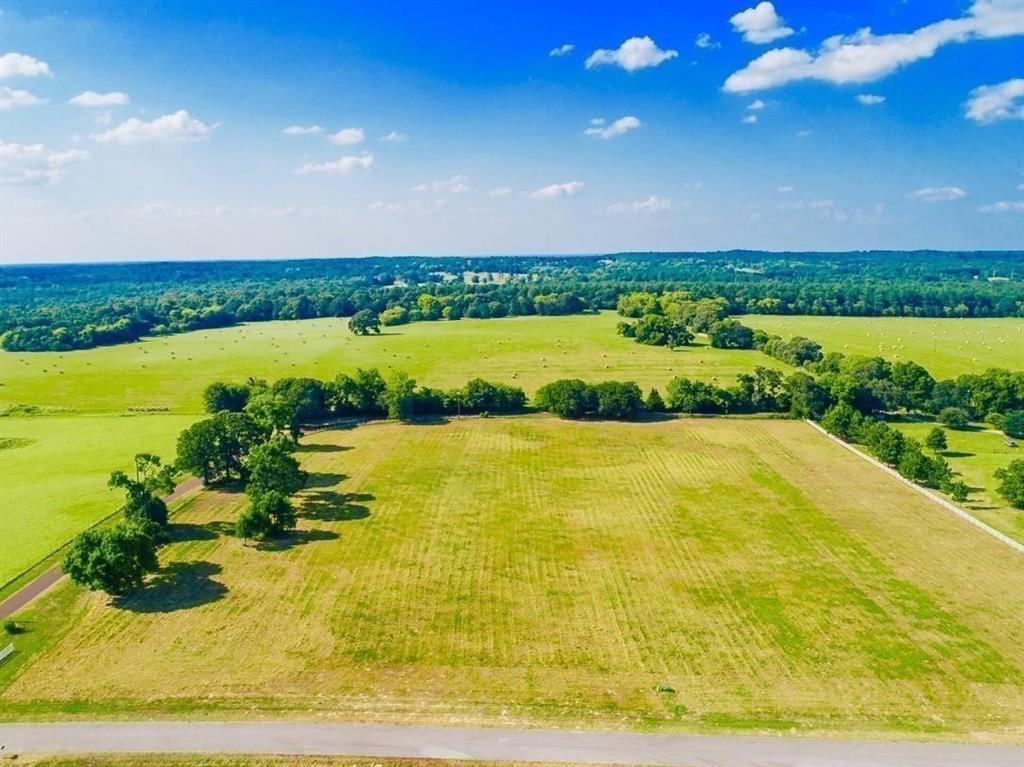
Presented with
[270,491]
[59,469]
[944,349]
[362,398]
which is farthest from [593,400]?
[944,349]

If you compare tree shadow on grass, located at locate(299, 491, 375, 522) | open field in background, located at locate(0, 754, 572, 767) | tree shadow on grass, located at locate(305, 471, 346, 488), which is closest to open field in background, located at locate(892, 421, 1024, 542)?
open field in background, located at locate(0, 754, 572, 767)

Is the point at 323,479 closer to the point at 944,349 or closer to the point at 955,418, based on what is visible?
the point at 955,418

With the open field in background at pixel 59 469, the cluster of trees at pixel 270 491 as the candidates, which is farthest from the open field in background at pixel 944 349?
the open field in background at pixel 59 469

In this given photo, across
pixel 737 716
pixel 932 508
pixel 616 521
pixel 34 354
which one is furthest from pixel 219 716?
pixel 34 354

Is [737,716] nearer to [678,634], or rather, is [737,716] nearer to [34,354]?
[678,634]

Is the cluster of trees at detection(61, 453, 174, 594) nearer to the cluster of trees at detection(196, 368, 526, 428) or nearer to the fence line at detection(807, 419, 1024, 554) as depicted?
the cluster of trees at detection(196, 368, 526, 428)

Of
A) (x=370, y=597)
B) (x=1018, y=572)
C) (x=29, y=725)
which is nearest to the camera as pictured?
(x=29, y=725)
